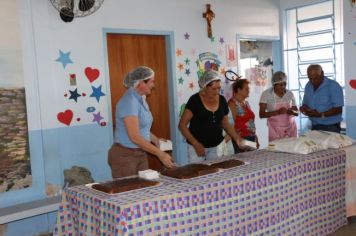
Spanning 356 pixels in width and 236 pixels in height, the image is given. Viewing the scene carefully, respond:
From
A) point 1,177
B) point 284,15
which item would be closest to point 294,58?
point 284,15

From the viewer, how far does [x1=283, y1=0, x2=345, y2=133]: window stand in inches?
208

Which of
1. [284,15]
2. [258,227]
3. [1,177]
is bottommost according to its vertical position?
[258,227]

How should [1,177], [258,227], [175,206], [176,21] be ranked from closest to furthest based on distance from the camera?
[175,206] → [258,227] → [1,177] → [176,21]

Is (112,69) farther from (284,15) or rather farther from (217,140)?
(284,15)

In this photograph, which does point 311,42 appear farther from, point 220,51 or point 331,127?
point 331,127


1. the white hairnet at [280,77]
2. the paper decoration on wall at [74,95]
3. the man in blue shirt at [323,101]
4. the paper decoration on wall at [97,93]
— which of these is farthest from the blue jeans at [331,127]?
the paper decoration on wall at [74,95]

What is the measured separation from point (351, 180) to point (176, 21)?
254cm

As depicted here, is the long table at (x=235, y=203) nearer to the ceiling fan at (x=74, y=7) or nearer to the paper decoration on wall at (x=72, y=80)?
the paper decoration on wall at (x=72, y=80)

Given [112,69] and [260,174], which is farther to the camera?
[112,69]

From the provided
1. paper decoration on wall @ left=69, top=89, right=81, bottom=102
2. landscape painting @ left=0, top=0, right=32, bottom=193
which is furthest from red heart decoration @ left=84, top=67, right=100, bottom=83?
landscape painting @ left=0, top=0, right=32, bottom=193

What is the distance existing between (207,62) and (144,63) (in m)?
0.90

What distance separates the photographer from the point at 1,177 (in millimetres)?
3379

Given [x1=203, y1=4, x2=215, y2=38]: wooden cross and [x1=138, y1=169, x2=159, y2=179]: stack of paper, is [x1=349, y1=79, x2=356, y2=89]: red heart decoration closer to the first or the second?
[x1=203, y1=4, x2=215, y2=38]: wooden cross

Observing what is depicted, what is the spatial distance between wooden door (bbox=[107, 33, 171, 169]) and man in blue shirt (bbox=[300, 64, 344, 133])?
154 cm
